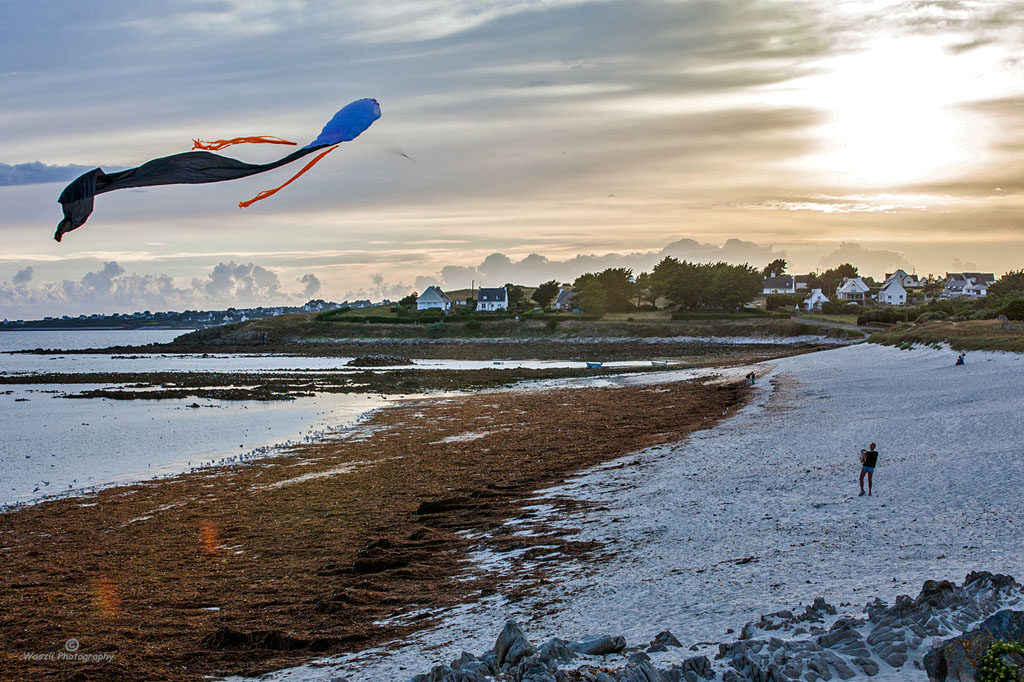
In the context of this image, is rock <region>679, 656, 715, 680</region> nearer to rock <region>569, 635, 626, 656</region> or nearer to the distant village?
rock <region>569, 635, 626, 656</region>

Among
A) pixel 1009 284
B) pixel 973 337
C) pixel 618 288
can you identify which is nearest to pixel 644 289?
pixel 618 288

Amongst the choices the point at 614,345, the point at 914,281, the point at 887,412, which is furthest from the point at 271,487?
the point at 914,281

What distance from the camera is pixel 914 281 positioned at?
16075cm

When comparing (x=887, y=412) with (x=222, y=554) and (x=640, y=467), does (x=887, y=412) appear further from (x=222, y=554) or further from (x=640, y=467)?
(x=222, y=554)

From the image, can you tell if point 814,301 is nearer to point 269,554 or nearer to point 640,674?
point 269,554

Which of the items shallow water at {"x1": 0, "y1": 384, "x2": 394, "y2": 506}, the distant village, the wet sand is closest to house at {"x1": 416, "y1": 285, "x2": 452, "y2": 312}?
the distant village

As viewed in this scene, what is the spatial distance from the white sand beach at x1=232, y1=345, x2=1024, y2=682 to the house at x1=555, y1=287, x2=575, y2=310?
351 ft

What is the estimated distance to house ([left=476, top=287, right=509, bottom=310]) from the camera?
135m

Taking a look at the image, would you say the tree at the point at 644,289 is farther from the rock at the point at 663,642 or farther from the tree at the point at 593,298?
the rock at the point at 663,642

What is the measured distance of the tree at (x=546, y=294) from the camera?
127125 millimetres

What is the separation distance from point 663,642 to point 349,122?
6.81 metres

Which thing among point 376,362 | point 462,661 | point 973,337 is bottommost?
point 376,362

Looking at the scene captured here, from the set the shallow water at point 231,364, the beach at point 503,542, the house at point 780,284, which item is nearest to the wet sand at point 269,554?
the beach at point 503,542

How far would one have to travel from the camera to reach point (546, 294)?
5032 inches
